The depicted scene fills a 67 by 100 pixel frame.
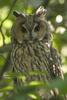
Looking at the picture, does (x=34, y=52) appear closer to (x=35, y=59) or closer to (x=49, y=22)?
(x=35, y=59)

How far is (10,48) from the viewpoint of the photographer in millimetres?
4027

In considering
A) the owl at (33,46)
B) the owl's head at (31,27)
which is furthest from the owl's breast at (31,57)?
the owl's head at (31,27)

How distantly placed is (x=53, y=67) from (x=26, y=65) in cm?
33

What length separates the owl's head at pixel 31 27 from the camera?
4008 mm

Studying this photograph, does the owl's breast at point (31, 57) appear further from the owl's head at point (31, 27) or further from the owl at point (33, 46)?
the owl's head at point (31, 27)

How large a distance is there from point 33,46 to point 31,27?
1.01 feet

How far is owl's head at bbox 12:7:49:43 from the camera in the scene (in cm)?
401

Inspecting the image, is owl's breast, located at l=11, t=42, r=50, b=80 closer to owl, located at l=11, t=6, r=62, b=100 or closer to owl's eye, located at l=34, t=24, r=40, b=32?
owl, located at l=11, t=6, r=62, b=100

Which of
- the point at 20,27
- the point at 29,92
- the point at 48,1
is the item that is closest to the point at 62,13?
the point at 48,1

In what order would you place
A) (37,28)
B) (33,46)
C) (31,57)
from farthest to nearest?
(33,46), (37,28), (31,57)

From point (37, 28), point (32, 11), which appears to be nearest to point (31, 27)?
point (37, 28)

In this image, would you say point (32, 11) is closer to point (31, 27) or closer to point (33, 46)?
point (31, 27)

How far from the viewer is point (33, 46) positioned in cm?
422

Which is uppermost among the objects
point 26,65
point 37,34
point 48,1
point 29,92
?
point 48,1
